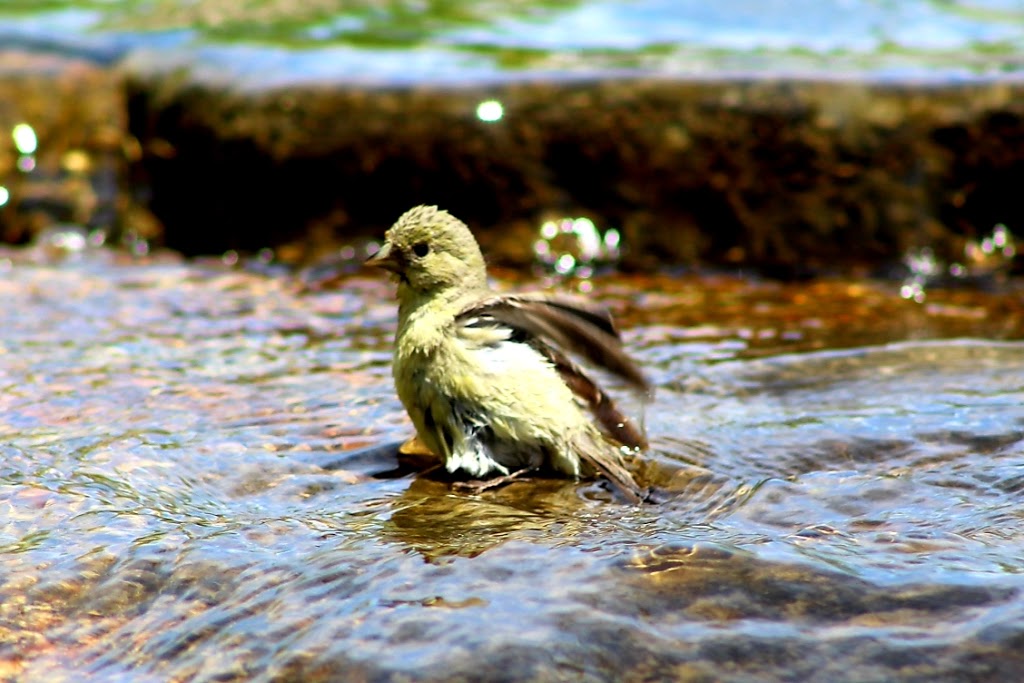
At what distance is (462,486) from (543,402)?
39cm

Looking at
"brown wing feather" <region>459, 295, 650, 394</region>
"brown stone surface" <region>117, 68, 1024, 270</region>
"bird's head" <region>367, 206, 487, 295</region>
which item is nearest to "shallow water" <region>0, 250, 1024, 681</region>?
"brown wing feather" <region>459, 295, 650, 394</region>

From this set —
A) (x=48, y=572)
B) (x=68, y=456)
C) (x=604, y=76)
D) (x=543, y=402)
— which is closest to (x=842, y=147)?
(x=604, y=76)

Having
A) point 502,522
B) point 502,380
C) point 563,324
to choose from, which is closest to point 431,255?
point 502,380

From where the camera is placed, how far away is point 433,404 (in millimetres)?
4473

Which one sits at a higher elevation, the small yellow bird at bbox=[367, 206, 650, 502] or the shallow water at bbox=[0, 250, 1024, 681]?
the small yellow bird at bbox=[367, 206, 650, 502]

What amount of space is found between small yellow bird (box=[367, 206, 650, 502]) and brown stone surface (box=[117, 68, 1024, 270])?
157 inches

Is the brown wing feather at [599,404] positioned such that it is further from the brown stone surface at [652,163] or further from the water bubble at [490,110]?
the water bubble at [490,110]

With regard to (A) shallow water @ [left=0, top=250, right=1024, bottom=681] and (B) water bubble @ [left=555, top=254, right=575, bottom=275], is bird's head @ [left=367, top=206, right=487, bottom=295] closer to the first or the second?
(A) shallow water @ [left=0, top=250, right=1024, bottom=681]

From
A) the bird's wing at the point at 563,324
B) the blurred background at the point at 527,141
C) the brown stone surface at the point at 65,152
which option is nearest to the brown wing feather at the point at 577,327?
the bird's wing at the point at 563,324

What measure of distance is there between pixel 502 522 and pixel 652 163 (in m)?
4.95

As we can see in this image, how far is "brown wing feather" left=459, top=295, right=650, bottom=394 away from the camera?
426 centimetres

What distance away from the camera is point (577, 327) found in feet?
14.0

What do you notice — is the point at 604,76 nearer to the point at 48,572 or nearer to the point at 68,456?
the point at 68,456

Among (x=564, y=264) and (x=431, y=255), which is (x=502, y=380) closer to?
(x=431, y=255)
